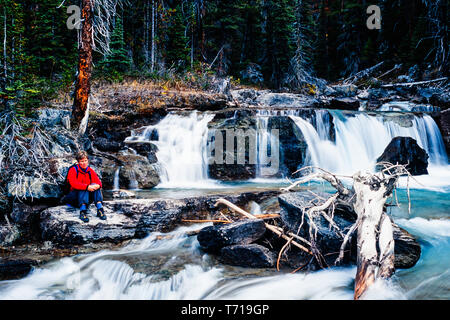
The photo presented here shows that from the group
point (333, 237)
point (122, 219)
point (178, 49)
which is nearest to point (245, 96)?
point (178, 49)

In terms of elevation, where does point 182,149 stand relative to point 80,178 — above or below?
above

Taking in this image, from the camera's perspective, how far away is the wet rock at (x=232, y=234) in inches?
191

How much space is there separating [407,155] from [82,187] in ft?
38.1

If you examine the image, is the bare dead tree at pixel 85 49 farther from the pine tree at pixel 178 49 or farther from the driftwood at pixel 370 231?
the pine tree at pixel 178 49

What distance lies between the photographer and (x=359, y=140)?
13.1 meters

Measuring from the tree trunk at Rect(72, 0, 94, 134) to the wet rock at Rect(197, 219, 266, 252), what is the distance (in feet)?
19.6

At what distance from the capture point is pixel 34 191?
5.86 meters

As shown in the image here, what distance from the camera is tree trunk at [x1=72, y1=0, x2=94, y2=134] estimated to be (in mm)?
8203

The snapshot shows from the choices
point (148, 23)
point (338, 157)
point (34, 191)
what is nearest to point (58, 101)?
point (34, 191)

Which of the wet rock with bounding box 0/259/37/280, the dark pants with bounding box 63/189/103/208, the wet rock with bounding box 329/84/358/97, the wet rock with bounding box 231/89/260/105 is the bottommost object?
the wet rock with bounding box 0/259/37/280

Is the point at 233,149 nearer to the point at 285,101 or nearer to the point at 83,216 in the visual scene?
the point at 83,216

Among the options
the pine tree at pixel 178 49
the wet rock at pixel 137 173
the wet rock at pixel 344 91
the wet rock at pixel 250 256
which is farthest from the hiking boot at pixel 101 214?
the wet rock at pixel 344 91

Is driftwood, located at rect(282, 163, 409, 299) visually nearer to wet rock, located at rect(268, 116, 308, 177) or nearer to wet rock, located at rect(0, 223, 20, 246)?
wet rock, located at rect(0, 223, 20, 246)

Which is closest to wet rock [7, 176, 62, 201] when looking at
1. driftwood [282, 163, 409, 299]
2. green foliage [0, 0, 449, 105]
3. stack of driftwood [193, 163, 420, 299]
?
stack of driftwood [193, 163, 420, 299]
